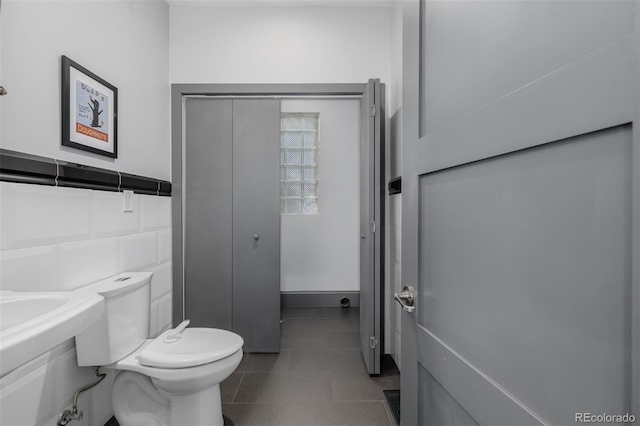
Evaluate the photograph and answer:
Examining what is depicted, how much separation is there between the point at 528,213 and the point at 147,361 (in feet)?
5.12

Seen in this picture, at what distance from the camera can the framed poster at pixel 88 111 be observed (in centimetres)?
131

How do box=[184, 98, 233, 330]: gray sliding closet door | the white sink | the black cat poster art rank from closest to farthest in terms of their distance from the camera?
the white sink → the black cat poster art → box=[184, 98, 233, 330]: gray sliding closet door

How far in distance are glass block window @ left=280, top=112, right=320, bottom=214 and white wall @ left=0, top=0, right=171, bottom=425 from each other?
160 cm

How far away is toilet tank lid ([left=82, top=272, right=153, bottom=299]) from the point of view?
131 centimetres

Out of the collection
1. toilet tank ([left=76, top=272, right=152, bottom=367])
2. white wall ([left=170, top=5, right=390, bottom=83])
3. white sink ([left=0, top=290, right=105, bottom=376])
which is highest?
white wall ([left=170, top=5, right=390, bottom=83])

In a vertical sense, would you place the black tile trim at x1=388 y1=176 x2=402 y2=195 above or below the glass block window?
below

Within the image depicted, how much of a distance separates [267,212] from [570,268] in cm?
205

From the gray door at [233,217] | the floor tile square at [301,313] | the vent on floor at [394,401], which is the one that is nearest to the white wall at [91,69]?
the gray door at [233,217]

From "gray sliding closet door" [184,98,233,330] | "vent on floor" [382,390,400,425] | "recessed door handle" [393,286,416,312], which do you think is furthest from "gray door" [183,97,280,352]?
"recessed door handle" [393,286,416,312]

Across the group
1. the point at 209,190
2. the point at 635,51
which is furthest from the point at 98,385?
the point at 635,51

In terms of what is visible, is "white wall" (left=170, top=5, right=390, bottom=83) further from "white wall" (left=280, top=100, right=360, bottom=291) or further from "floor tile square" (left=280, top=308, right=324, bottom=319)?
"floor tile square" (left=280, top=308, right=324, bottom=319)

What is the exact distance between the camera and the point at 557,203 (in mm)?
483

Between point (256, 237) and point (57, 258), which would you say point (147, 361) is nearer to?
point (57, 258)

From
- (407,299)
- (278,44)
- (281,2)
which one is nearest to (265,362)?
(407,299)
